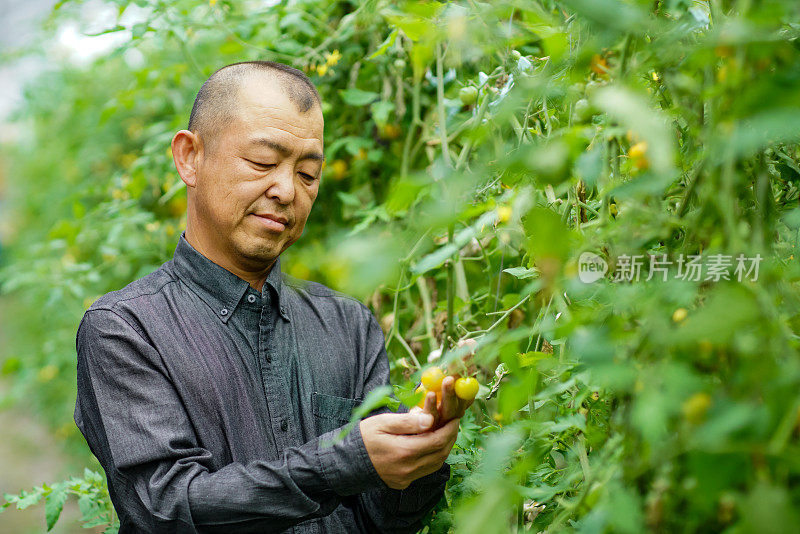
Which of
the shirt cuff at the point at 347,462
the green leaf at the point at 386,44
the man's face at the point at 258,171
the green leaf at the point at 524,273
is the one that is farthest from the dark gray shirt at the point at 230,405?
the green leaf at the point at 386,44

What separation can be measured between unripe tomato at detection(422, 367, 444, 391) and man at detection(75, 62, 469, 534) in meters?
0.01

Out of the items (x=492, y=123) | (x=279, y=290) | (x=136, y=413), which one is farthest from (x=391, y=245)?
(x=279, y=290)

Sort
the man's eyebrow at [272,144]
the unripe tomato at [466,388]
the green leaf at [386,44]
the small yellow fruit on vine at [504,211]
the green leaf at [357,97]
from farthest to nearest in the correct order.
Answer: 1. the green leaf at [357,97]
2. the green leaf at [386,44]
3. the man's eyebrow at [272,144]
4. the unripe tomato at [466,388]
5. the small yellow fruit on vine at [504,211]

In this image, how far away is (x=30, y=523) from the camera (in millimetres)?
3139

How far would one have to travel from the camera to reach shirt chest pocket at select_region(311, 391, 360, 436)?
4.45 ft

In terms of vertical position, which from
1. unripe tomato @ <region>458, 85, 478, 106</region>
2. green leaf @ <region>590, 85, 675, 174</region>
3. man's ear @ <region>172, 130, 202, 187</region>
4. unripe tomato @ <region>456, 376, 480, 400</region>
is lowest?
unripe tomato @ <region>456, 376, 480, 400</region>

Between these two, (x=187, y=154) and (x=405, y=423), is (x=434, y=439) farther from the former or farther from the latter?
(x=187, y=154)

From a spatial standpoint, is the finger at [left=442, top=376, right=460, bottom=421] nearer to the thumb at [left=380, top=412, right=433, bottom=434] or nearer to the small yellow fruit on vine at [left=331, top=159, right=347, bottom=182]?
the thumb at [left=380, top=412, right=433, bottom=434]

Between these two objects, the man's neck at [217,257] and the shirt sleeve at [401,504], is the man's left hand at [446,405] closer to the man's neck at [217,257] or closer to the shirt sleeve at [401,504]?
the shirt sleeve at [401,504]

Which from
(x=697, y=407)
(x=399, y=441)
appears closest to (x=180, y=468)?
(x=399, y=441)

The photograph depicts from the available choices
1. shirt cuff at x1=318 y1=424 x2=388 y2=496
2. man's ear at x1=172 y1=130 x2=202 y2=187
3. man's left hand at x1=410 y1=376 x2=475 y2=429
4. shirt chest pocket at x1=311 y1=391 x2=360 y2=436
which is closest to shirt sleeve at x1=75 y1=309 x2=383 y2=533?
shirt cuff at x1=318 y1=424 x2=388 y2=496

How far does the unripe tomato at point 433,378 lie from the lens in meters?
1.03

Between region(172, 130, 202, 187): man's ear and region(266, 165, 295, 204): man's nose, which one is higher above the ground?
region(172, 130, 202, 187): man's ear

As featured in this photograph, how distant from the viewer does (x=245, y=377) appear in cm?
128
